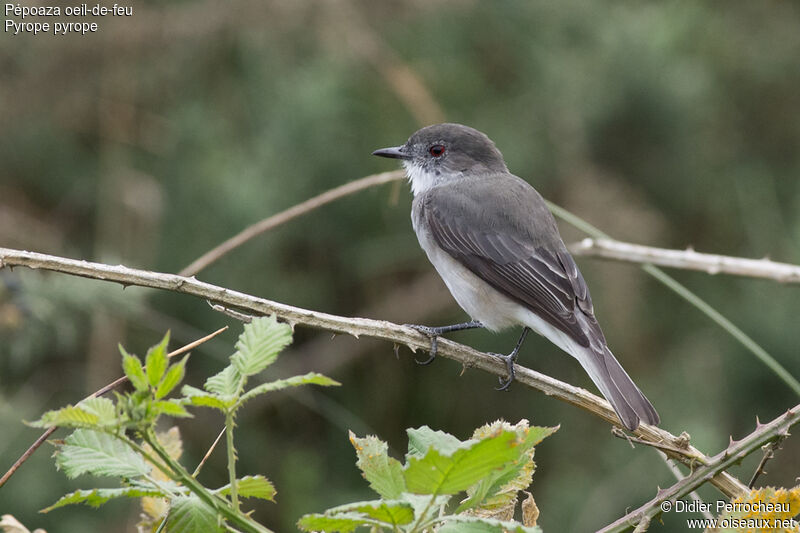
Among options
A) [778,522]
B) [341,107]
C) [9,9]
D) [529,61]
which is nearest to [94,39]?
[9,9]

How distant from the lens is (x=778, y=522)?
1274 mm

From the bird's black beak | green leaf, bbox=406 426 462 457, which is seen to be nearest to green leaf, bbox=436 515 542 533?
green leaf, bbox=406 426 462 457

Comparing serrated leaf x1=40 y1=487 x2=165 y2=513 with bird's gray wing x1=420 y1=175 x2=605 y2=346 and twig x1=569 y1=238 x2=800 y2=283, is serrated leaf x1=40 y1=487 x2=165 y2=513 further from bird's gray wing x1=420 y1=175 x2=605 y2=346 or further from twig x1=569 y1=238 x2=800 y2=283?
bird's gray wing x1=420 y1=175 x2=605 y2=346

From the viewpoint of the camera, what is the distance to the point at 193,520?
1210 millimetres

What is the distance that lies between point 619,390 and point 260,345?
6.15 ft

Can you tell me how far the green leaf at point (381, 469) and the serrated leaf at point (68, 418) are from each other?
396 millimetres

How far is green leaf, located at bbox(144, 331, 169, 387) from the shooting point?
1094 millimetres

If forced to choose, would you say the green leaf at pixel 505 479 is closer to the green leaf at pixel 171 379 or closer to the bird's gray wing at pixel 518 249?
the green leaf at pixel 171 379

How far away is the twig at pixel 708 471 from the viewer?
1.43 m

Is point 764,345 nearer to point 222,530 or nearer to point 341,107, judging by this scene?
point 341,107

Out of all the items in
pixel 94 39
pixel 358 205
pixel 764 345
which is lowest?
pixel 764 345

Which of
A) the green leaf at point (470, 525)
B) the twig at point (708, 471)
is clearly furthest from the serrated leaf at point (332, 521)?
the twig at point (708, 471)

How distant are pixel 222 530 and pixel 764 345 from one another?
477 centimetres

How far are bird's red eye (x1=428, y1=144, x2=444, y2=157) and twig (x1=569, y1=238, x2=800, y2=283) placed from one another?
1374 mm
